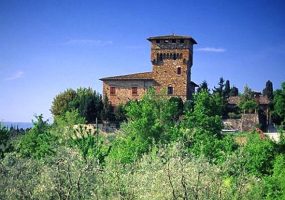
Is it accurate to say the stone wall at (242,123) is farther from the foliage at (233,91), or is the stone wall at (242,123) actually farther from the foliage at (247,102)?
the foliage at (233,91)

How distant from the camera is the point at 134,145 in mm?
29844

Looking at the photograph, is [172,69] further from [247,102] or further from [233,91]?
[233,91]

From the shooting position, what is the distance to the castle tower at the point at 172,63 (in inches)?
2213

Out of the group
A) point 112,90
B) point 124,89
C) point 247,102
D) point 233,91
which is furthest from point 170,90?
point 233,91

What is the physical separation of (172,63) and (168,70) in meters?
0.98

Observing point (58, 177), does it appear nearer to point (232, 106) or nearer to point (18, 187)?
point (18, 187)

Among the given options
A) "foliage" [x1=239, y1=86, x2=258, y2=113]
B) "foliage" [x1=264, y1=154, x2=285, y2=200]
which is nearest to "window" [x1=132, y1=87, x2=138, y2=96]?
"foliage" [x1=239, y1=86, x2=258, y2=113]

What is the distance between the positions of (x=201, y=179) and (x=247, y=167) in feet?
39.6

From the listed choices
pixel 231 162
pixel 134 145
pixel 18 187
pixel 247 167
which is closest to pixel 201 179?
pixel 231 162

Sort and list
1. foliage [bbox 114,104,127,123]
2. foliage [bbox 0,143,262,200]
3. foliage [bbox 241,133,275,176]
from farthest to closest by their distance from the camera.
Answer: foliage [bbox 114,104,127,123], foliage [bbox 241,133,275,176], foliage [bbox 0,143,262,200]

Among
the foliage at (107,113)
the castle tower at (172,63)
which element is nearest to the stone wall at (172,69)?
the castle tower at (172,63)

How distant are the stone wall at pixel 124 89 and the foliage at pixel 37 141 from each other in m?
25.5

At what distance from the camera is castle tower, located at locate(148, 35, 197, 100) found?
56.2 meters

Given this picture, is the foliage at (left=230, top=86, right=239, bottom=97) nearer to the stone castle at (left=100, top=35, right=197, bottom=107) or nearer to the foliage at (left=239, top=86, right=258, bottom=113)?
the foliage at (left=239, top=86, right=258, bottom=113)
